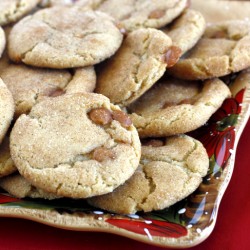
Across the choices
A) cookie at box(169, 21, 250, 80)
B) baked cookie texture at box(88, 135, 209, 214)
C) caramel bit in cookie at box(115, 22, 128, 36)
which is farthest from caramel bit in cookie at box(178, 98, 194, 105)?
caramel bit in cookie at box(115, 22, 128, 36)

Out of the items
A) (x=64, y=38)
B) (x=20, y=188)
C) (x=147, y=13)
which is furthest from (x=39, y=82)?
(x=147, y=13)

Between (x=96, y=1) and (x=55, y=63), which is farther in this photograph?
(x=96, y=1)

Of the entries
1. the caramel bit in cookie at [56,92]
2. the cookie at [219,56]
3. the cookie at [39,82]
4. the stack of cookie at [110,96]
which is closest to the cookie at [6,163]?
the stack of cookie at [110,96]

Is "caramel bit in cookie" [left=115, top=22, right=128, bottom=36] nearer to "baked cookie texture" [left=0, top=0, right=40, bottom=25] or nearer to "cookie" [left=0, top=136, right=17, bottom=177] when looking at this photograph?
"baked cookie texture" [left=0, top=0, right=40, bottom=25]

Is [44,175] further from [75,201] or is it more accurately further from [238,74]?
[238,74]

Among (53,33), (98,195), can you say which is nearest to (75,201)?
(98,195)

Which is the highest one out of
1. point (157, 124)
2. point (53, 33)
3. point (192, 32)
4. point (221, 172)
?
point (53, 33)
